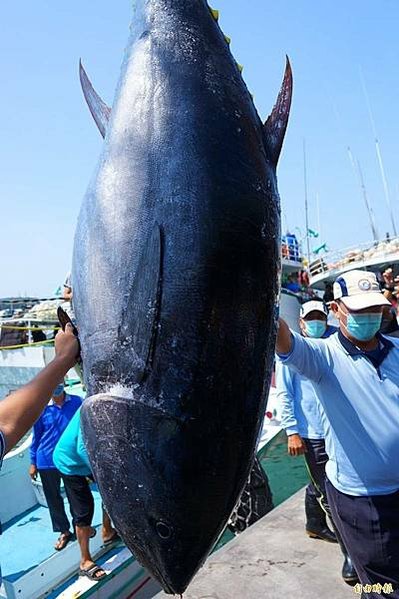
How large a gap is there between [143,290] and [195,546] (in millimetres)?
569

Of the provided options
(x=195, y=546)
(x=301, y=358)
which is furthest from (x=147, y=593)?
(x=195, y=546)

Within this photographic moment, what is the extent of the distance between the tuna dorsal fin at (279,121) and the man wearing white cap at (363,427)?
110 centimetres

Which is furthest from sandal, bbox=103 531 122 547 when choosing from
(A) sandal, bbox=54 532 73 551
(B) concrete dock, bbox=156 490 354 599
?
(B) concrete dock, bbox=156 490 354 599

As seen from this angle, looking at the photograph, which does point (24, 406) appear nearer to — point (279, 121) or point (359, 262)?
point (279, 121)

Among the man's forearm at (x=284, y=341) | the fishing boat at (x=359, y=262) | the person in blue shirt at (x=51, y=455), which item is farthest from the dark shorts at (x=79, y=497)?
the fishing boat at (x=359, y=262)

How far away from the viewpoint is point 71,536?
5.40 m

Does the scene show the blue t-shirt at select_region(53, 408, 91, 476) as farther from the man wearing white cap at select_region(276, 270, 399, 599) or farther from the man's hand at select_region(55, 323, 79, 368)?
the man's hand at select_region(55, 323, 79, 368)

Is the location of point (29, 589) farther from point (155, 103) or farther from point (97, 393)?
point (155, 103)

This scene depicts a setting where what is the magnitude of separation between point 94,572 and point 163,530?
4.01m

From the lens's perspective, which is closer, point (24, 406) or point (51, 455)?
point (24, 406)

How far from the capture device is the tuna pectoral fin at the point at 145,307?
117cm

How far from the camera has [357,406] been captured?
8.25ft

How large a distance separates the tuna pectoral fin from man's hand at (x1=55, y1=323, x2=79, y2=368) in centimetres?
34

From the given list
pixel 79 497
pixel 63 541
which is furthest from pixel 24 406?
pixel 63 541
